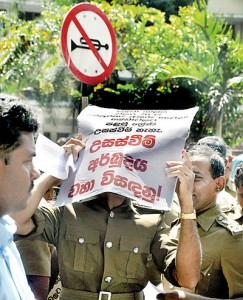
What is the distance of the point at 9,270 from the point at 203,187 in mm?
1805


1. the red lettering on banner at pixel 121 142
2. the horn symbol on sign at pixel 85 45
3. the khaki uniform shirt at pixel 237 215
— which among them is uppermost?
the red lettering on banner at pixel 121 142

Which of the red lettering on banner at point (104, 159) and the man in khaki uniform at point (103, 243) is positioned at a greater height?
the red lettering on banner at point (104, 159)

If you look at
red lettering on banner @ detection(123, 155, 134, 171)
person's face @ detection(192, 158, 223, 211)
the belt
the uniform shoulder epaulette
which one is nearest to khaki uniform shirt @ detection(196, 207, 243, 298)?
the uniform shoulder epaulette

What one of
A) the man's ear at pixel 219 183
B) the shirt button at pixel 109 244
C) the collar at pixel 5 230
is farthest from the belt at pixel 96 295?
the collar at pixel 5 230

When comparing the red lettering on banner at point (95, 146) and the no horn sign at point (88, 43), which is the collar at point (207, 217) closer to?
the red lettering on banner at point (95, 146)

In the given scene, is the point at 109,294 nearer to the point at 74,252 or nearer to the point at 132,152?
the point at 74,252

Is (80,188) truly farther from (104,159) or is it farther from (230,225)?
(230,225)

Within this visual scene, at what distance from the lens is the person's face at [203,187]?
3.81 m

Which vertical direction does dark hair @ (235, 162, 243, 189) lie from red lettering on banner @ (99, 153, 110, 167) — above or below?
below

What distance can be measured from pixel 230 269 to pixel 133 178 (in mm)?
736

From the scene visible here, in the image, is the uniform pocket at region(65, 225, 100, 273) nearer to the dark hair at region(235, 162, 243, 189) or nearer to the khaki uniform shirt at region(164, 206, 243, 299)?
the khaki uniform shirt at region(164, 206, 243, 299)

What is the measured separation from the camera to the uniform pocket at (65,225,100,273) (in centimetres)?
337

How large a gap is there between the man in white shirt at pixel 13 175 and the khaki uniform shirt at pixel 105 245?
41.1 inches

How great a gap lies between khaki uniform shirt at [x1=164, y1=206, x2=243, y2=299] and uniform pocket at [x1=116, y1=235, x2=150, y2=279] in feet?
0.53
